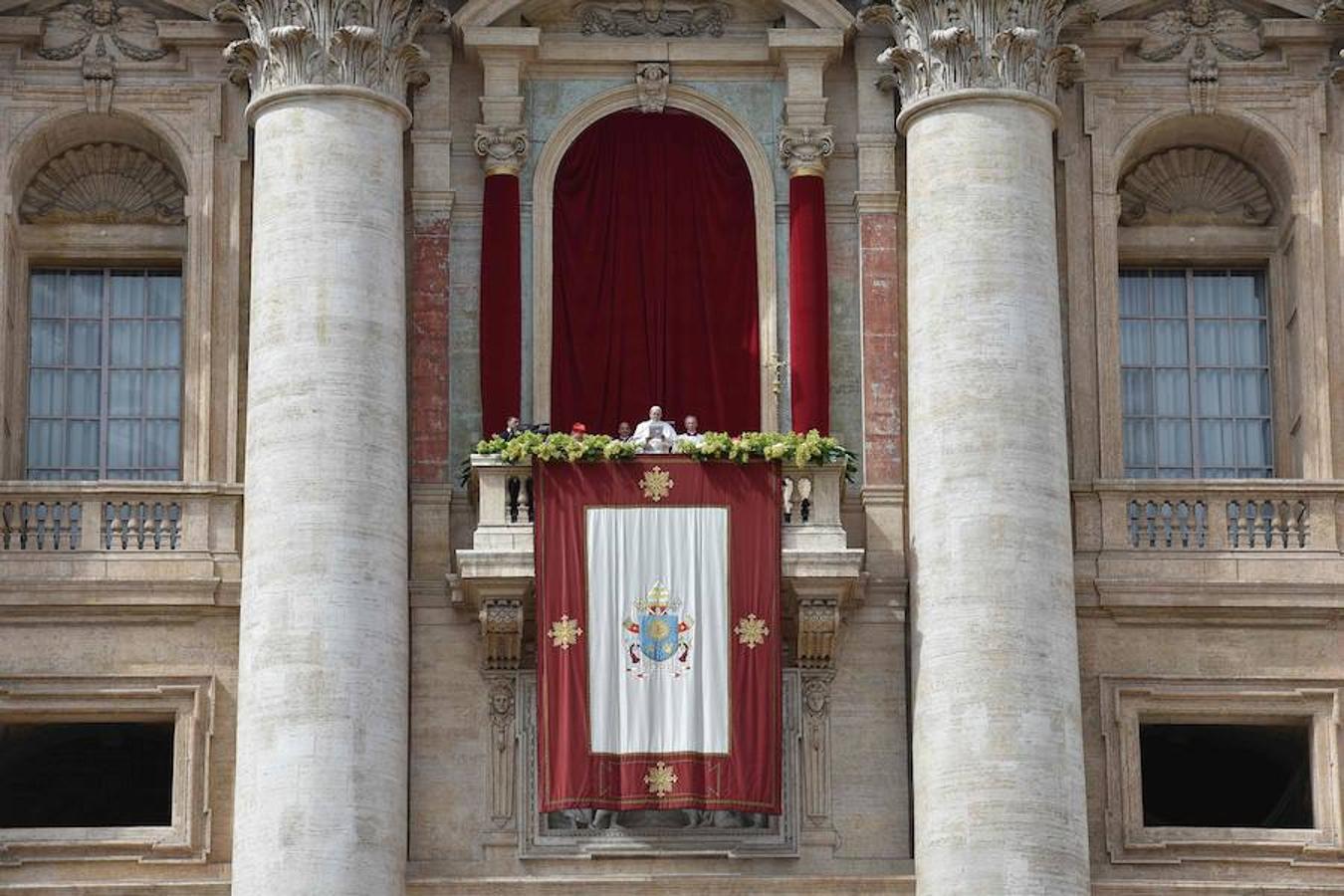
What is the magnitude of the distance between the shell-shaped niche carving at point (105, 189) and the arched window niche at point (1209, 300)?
10.6 m

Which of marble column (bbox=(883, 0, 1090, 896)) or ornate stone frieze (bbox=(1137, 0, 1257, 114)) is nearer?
marble column (bbox=(883, 0, 1090, 896))

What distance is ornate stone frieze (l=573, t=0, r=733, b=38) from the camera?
42750 mm

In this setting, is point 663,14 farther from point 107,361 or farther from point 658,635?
point 658,635

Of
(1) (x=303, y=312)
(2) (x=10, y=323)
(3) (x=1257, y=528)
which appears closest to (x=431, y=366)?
(1) (x=303, y=312)

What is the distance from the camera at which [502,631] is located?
3981 centimetres

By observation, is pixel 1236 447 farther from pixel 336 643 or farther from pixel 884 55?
pixel 336 643

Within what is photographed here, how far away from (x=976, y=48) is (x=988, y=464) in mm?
4671

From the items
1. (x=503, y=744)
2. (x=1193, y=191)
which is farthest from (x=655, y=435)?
(x=1193, y=191)

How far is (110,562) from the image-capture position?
40.5 meters

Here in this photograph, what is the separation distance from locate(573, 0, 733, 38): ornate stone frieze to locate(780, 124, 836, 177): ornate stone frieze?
5.31ft

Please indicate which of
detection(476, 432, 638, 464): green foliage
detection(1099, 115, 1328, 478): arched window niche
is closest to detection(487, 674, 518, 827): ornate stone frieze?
detection(476, 432, 638, 464): green foliage

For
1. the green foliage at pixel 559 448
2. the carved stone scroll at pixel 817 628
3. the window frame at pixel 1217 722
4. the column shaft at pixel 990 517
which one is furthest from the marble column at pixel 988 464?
the green foliage at pixel 559 448

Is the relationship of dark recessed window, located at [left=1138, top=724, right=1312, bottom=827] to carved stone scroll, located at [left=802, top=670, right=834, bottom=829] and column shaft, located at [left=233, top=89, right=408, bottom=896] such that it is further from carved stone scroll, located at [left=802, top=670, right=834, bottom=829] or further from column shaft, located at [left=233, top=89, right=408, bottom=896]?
column shaft, located at [left=233, top=89, right=408, bottom=896]

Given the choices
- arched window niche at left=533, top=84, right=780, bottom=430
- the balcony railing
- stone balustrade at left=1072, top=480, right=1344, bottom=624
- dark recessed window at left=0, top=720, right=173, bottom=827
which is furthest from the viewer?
dark recessed window at left=0, top=720, right=173, bottom=827
